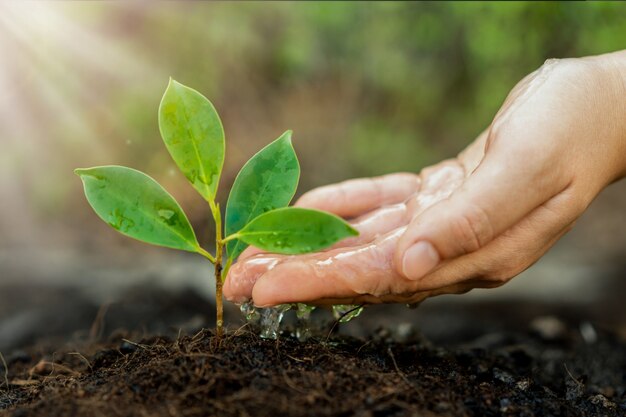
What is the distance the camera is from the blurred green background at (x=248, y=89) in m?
3.24

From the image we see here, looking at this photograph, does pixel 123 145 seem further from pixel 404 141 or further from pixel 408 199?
pixel 408 199

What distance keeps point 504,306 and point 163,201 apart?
1892mm

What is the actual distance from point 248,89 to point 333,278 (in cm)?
262

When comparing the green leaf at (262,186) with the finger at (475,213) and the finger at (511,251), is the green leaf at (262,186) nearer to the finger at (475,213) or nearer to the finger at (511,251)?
the finger at (475,213)

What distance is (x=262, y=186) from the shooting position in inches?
→ 41.2

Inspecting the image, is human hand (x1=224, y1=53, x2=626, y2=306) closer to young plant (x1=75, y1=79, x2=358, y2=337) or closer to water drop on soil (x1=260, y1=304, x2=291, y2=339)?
water drop on soil (x1=260, y1=304, x2=291, y2=339)

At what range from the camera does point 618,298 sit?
2549mm

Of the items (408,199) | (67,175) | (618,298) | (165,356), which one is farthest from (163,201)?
(67,175)

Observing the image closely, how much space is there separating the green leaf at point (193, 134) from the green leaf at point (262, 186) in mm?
51

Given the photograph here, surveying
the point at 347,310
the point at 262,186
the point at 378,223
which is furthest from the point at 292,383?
the point at 378,223

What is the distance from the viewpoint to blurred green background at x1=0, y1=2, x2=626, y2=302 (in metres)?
3.24

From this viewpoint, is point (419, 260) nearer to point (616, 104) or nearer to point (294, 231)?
point (294, 231)

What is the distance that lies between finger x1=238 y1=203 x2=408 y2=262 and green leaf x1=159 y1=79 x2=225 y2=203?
0.48 meters

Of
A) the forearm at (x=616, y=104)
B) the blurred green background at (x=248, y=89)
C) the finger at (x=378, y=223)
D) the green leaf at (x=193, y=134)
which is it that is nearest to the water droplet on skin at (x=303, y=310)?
the finger at (x=378, y=223)
